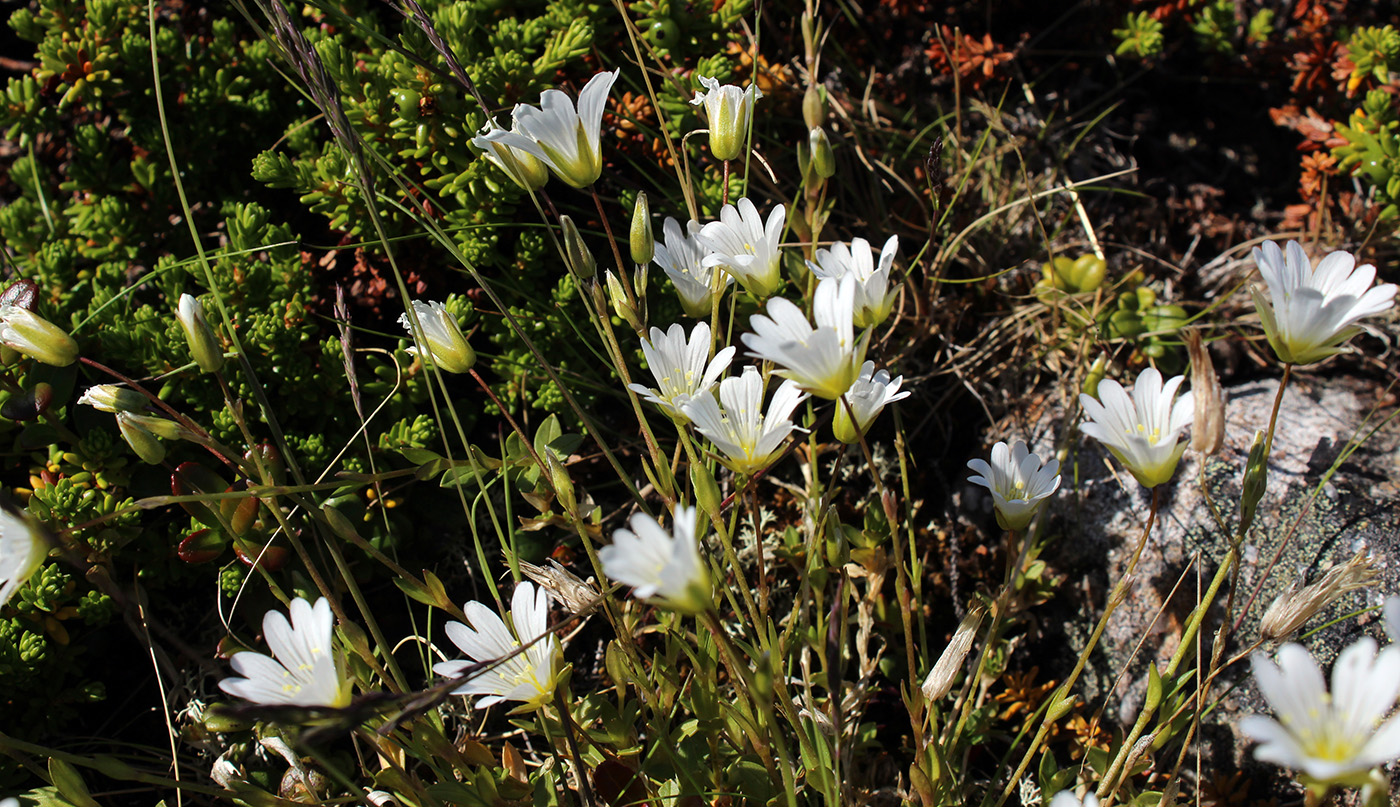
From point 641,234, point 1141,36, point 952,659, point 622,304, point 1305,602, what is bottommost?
point 952,659

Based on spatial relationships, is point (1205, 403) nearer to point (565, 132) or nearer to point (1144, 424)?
point (1144, 424)

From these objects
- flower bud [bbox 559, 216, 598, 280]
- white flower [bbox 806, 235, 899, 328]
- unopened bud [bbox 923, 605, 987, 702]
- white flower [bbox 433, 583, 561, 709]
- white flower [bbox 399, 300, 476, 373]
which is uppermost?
Result: flower bud [bbox 559, 216, 598, 280]

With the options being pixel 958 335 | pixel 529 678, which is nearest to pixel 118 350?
pixel 529 678

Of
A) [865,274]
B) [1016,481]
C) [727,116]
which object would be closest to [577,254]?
[727,116]

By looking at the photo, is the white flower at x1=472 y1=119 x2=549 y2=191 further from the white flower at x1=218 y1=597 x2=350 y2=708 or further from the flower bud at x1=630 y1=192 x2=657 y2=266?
the white flower at x1=218 y1=597 x2=350 y2=708

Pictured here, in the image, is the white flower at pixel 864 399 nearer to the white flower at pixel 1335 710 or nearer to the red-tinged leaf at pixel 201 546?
the white flower at pixel 1335 710

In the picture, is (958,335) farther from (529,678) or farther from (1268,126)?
(529,678)

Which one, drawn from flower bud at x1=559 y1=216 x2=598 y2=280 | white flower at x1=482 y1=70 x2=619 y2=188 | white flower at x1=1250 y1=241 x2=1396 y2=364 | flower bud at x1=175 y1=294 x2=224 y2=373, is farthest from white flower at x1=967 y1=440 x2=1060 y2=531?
flower bud at x1=175 y1=294 x2=224 y2=373

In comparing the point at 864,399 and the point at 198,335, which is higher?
the point at 198,335
